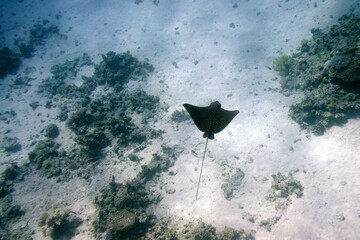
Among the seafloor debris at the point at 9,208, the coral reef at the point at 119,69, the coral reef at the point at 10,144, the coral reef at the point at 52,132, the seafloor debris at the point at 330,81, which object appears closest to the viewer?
the seafloor debris at the point at 330,81

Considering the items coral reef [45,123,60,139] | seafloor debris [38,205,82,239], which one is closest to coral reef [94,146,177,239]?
seafloor debris [38,205,82,239]

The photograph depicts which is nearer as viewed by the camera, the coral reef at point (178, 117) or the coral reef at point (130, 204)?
the coral reef at point (130, 204)

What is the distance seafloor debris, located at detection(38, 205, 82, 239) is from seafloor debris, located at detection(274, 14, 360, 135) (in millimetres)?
11490

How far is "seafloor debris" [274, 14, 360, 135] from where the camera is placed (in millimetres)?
7656

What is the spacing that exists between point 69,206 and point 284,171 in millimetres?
9706

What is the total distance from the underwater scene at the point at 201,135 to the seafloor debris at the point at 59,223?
40 mm

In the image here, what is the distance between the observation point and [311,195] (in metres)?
6.77

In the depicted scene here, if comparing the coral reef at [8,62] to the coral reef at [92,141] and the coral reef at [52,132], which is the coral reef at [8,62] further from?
the coral reef at [92,141]

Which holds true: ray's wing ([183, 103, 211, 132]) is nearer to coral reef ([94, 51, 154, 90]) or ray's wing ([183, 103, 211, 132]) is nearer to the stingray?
the stingray

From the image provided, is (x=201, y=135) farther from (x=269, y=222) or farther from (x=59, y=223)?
(x=59, y=223)

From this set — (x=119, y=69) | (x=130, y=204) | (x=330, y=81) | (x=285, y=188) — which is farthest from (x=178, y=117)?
(x=119, y=69)

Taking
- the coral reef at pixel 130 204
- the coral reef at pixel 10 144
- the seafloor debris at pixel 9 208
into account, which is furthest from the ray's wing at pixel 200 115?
the coral reef at pixel 10 144

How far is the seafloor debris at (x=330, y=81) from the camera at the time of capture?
766 centimetres

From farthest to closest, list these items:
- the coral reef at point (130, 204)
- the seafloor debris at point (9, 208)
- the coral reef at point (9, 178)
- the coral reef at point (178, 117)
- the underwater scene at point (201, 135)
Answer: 1. the coral reef at point (178, 117)
2. the coral reef at point (9, 178)
3. the seafloor debris at point (9, 208)
4. the underwater scene at point (201, 135)
5. the coral reef at point (130, 204)
